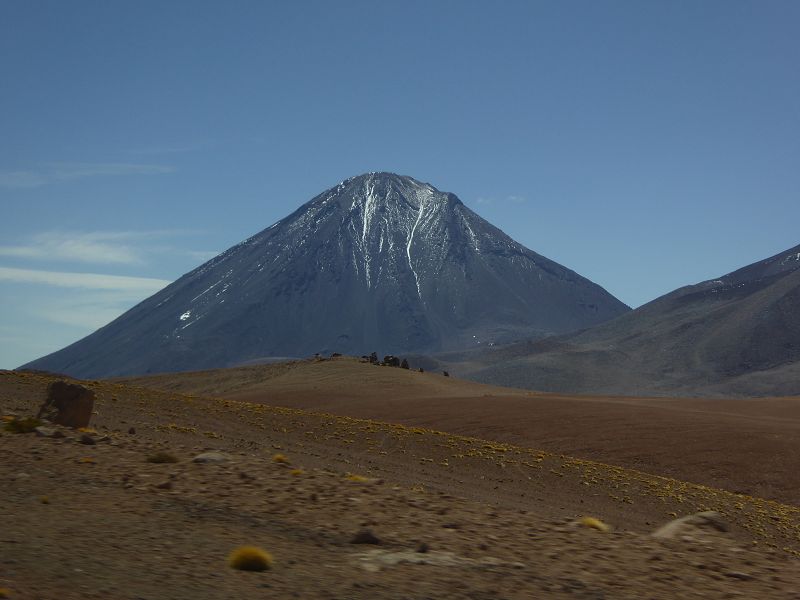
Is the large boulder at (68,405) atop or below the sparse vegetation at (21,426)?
atop

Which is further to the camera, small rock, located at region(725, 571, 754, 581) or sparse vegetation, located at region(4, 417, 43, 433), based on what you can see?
sparse vegetation, located at region(4, 417, 43, 433)

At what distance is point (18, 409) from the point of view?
20281 mm

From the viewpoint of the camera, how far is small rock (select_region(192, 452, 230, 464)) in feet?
39.4

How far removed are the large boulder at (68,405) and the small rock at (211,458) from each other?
5789 mm

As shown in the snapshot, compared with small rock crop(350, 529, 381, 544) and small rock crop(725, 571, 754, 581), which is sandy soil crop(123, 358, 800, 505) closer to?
small rock crop(725, 571, 754, 581)

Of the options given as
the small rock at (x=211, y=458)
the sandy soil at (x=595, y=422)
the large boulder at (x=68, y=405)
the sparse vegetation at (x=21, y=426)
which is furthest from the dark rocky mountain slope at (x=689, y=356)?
the small rock at (x=211, y=458)

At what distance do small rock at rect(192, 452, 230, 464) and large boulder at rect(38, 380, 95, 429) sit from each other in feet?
19.0

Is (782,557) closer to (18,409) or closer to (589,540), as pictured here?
(589,540)

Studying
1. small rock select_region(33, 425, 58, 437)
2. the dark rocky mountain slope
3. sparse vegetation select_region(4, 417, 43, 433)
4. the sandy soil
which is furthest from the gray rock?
the dark rocky mountain slope

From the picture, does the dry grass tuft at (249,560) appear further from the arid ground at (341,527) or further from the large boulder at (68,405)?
the large boulder at (68,405)

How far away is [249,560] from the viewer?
298 inches

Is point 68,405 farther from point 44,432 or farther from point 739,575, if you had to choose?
point 739,575

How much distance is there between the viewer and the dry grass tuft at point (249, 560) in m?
7.55

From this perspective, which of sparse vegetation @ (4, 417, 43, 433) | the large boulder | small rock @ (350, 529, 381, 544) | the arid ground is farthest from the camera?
the large boulder
